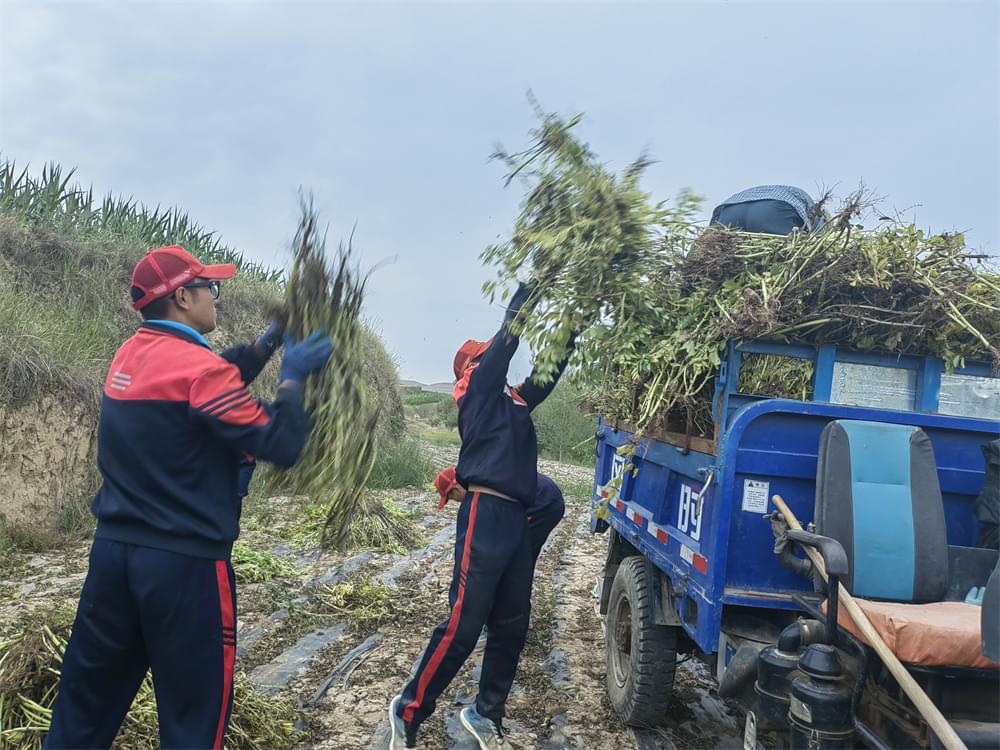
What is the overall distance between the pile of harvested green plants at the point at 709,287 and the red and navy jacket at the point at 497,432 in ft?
1.00

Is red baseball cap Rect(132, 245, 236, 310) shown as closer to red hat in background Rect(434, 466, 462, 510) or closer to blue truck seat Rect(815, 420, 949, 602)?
red hat in background Rect(434, 466, 462, 510)

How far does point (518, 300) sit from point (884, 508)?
188 cm

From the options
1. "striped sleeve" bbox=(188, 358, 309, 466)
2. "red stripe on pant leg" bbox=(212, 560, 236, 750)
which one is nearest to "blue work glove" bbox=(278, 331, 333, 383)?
"striped sleeve" bbox=(188, 358, 309, 466)

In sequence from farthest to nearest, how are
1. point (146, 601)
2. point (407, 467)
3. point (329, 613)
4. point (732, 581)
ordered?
1. point (407, 467)
2. point (329, 613)
3. point (732, 581)
4. point (146, 601)

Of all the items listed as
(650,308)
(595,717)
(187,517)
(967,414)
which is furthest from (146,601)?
(967,414)

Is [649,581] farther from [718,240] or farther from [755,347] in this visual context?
[718,240]

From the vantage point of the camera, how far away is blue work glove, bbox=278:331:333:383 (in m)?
2.88

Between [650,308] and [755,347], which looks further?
[650,308]

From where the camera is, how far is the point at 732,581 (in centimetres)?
328

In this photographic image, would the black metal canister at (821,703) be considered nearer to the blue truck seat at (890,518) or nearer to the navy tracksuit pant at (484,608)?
the blue truck seat at (890,518)

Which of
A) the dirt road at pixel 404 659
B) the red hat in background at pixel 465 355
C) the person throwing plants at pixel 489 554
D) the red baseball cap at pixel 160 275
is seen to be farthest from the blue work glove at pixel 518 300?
the dirt road at pixel 404 659

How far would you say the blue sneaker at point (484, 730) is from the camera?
150 inches

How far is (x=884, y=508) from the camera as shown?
306cm

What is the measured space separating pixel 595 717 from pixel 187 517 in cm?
291
